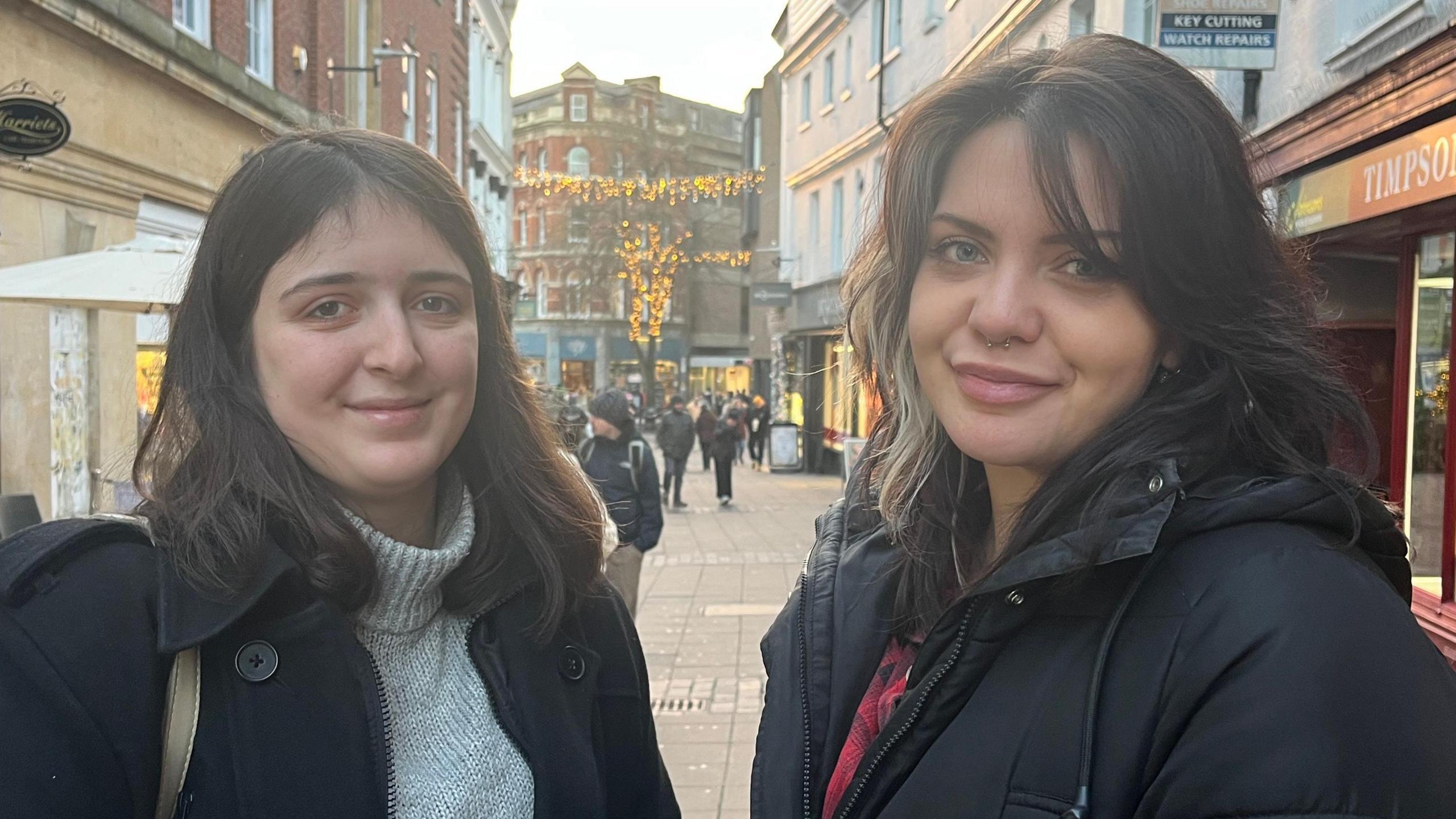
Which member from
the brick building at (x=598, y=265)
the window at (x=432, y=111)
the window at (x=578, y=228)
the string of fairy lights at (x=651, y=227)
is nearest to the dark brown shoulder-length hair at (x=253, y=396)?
the window at (x=432, y=111)

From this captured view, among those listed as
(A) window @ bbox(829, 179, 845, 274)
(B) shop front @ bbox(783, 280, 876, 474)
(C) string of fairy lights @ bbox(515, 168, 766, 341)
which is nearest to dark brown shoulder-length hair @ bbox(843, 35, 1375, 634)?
(B) shop front @ bbox(783, 280, 876, 474)

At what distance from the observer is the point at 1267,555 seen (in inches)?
48.8

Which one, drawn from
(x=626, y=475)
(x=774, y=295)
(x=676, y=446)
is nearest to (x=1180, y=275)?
(x=626, y=475)

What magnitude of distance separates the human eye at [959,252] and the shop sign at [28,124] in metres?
8.27

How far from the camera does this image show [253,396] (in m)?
1.77

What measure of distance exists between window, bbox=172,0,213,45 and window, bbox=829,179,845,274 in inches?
486

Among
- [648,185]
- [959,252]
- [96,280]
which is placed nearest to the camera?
[959,252]

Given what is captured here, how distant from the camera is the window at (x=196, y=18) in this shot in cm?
1129

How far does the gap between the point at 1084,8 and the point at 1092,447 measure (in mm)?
10705

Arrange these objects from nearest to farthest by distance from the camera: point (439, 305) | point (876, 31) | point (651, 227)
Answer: point (439, 305)
point (876, 31)
point (651, 227)

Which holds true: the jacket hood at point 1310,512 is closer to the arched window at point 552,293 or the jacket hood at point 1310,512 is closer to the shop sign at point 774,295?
the shop sign at point 774,295

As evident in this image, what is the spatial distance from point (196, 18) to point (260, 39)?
2.03 metres

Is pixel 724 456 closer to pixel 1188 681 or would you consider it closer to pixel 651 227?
pixel 1188 681

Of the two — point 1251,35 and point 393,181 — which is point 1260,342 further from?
point 1251,35
